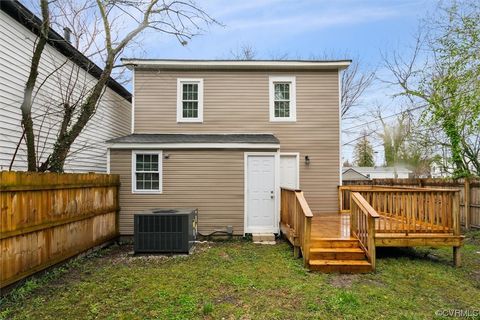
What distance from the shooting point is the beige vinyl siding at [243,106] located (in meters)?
11.0

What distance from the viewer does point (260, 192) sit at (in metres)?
9.45

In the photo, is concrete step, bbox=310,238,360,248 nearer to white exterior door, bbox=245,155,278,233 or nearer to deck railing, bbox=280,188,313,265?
deck railing, bbox=280,188,313,265

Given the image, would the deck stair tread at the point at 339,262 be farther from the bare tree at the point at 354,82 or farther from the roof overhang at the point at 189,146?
the bare tree at the point at 354,82

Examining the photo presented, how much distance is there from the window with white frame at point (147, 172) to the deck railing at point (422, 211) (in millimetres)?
5296

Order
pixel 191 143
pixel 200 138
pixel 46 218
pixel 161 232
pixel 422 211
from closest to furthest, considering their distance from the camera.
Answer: pixel 46 218 → pixel 422 211 → pixel 161 232 → pixel 191 143 → pixel 200 138

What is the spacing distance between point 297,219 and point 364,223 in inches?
53.4

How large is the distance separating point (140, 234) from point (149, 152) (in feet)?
8.92

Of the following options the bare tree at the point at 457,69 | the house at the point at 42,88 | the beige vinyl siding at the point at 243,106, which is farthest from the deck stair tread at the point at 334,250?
the house at the point at 42,88

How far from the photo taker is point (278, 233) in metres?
9.34

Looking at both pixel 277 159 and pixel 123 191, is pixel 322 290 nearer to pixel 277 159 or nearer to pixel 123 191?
pixel 277 159

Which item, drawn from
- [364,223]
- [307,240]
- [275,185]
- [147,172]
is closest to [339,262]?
[307,240]

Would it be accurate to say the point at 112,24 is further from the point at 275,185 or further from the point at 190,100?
the point at 275,185

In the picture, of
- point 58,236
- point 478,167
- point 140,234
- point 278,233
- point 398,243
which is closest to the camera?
point 58,236

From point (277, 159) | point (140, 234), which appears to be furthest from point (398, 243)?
point (140, 234)
